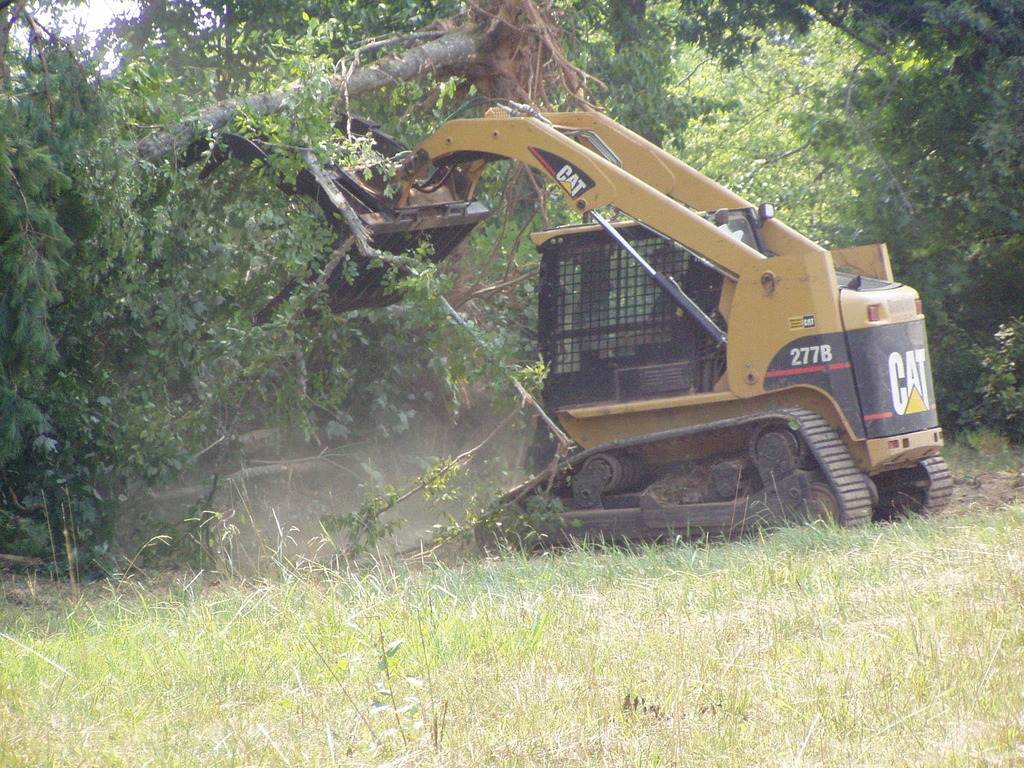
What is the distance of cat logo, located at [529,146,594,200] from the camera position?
7.82 meters

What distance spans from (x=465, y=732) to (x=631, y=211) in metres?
5.05

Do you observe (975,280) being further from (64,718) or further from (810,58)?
(810,58)

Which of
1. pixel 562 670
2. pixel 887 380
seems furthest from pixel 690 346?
pixel 562 670

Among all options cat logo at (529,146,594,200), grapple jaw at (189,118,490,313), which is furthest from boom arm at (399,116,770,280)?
grapple jaw at (189,118,490,313)

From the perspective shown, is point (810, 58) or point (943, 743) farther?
point (810, 58)

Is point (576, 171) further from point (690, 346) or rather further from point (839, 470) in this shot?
point (839, 470)

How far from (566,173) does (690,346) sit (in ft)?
5.10

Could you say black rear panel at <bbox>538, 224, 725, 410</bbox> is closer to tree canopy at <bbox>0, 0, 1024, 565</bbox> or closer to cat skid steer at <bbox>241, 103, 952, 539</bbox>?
cat skid steer at <bbox>241, 103, 952, 539</bbox>

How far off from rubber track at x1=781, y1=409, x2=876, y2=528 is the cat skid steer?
0.6 inches

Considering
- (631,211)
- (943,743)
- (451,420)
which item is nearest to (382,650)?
(943,743)

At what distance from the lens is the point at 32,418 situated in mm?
6605

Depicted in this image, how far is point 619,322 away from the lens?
836 centimetres

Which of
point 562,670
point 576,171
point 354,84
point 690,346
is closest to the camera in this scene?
point 562,670

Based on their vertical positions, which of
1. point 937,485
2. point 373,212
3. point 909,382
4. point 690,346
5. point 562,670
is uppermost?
point 373,212
